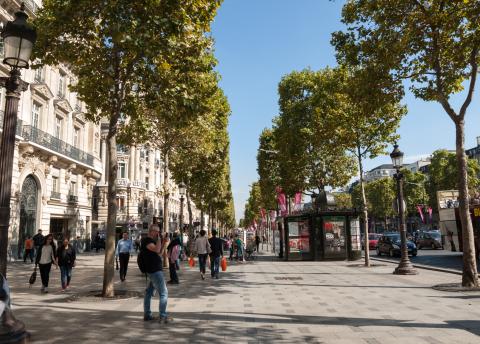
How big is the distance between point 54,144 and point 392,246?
24.1m

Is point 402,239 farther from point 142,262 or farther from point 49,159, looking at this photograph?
point 49,159

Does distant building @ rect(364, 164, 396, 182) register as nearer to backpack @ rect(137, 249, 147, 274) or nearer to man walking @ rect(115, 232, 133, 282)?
man walking @ rect(115, 232, 133, 282)

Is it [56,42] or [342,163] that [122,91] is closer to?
[56,42]

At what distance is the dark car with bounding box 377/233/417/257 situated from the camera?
27.4m

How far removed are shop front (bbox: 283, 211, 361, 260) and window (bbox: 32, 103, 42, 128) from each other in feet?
56.7

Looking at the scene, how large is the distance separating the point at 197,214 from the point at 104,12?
98.1 meters

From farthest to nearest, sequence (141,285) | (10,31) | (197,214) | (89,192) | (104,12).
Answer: (197,214)
(89,192)
(141,285)
(104,12)
(10,31)

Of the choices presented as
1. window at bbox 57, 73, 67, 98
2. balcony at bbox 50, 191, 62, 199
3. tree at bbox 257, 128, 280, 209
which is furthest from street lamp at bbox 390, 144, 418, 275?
window at bbox 57, 73, 67, 98

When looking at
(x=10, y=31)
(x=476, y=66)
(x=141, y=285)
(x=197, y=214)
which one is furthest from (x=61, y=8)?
(x=197, y=214)

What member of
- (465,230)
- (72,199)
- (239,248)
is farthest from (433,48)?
(72,199)

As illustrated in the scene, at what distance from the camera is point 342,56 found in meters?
14.5

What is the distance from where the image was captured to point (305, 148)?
30.6 meters

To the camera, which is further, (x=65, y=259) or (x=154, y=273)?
(x=65, y=259)

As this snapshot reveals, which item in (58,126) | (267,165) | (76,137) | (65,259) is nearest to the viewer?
(65,259)
